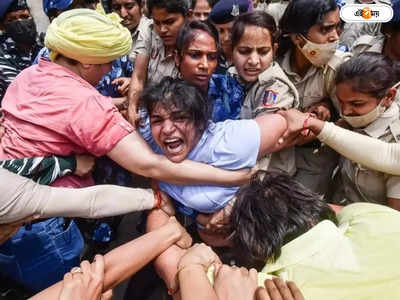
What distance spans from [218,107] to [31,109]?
111 centimetres

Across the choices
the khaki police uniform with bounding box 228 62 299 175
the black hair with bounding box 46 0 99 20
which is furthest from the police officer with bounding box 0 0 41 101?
the khaki police uniform with bounding box 228 62 299 175

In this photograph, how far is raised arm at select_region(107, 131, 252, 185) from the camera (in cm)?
167

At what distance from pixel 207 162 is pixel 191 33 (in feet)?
2.96

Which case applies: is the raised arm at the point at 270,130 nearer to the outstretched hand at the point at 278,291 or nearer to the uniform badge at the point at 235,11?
the outstretched hand at the point at 278,291

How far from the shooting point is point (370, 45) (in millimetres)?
2598

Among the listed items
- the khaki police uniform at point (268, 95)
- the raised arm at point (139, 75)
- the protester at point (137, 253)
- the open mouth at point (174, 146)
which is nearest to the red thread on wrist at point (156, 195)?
the protester at point (137, 253)

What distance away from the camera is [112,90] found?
113 inches

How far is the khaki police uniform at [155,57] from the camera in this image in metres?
2.69

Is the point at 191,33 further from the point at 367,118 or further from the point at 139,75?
the point at 367,118

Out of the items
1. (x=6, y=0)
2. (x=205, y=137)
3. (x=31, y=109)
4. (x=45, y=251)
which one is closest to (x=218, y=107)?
(x=205, y=137)

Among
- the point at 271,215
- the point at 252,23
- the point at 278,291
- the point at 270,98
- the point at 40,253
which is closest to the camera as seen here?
the point at 278,291

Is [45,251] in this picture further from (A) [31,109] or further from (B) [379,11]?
(B) [379,11]
